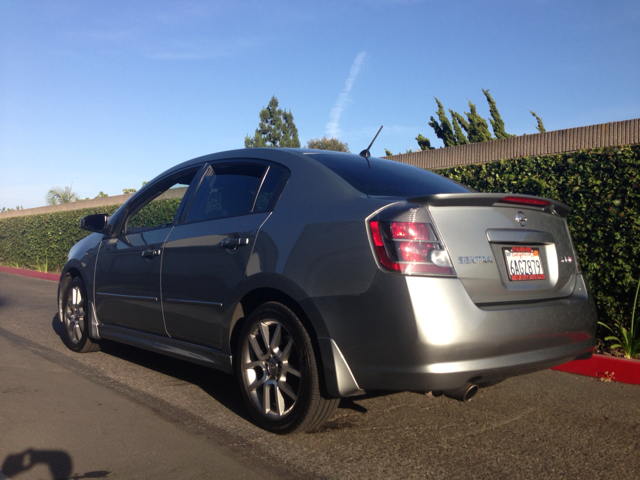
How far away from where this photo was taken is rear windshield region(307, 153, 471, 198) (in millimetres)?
3365

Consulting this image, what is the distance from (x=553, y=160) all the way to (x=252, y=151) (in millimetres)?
3295

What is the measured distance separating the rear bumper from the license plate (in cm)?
17

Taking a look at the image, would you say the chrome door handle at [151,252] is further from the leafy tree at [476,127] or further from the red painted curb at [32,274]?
the leafy tree at [476,127]

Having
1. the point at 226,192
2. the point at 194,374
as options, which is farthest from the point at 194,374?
the point at 226,192

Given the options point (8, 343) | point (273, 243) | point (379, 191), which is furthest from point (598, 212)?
point (8, 343)

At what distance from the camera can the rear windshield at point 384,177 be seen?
11.0 ft

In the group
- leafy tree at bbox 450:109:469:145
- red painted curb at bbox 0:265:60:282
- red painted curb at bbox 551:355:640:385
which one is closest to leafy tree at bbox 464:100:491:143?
leafy tree at bbox 450:109:469:145

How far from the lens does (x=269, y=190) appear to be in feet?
12.3

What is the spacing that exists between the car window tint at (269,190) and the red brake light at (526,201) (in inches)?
54.5

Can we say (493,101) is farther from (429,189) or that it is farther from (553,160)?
(429,189)

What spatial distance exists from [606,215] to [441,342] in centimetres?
340

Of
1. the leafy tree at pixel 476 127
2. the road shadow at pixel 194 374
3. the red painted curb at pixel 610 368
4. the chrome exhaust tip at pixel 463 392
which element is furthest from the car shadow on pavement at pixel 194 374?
the leafy tree at pixel 476 127

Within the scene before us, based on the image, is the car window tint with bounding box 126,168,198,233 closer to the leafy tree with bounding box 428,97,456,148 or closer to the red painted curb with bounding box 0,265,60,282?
the red painted curb with bounding box 0,265,60,282

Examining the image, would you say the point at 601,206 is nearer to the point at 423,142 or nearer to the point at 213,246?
the point at 213,246
